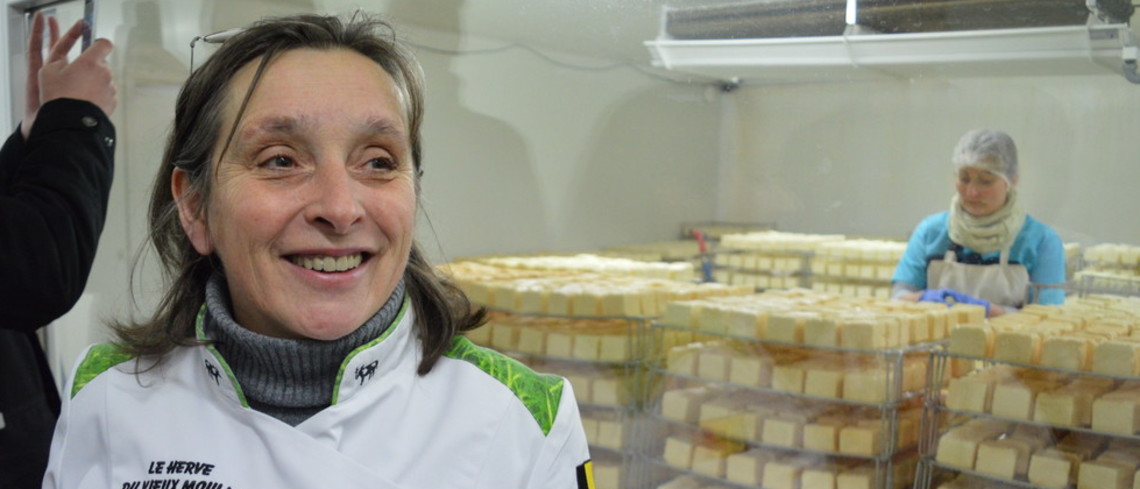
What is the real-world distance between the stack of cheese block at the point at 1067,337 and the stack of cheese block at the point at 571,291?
1.21 feet

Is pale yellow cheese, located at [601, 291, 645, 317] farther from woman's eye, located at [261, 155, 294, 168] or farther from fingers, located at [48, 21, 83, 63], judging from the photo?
fingers, located at [48, 21, 83, 63]

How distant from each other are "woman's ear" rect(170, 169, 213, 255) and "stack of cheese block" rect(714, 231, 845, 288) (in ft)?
2.53

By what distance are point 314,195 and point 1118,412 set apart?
0.88 metres

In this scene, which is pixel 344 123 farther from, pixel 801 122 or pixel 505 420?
pixel 801 122

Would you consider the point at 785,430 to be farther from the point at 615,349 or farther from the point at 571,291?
the point at 571,291

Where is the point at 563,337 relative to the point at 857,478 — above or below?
above

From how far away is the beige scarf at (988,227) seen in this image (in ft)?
3.83

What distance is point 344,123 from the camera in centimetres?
75

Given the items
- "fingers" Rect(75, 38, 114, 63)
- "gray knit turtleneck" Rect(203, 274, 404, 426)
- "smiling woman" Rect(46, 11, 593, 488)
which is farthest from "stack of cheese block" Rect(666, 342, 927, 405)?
"fingers" Rect(75, 38, 114, 63)

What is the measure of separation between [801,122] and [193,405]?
89 centimetres

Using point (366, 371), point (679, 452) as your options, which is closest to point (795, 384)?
point (679, 452)

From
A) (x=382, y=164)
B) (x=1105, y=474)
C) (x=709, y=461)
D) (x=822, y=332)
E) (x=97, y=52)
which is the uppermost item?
(x=97, y=52)

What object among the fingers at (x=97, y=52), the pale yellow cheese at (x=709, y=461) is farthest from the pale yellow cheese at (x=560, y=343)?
the fingers at (x=97, y=52)

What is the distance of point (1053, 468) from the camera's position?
1020 millimetres
